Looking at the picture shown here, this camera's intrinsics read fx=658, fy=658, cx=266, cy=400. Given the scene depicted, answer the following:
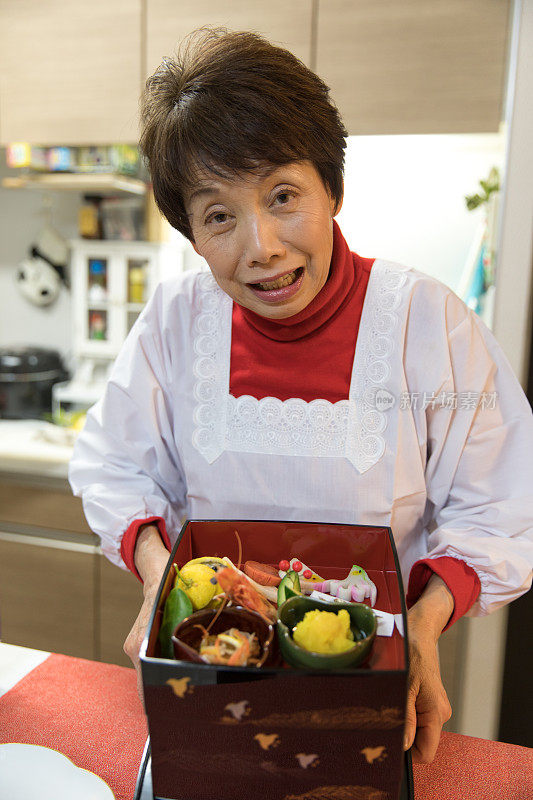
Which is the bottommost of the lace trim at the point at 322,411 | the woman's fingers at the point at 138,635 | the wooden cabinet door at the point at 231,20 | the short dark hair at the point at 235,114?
the woman's fingers at the point at 138,635

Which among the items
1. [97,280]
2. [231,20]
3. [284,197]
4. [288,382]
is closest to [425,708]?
[288,382]

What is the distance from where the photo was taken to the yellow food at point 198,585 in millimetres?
597

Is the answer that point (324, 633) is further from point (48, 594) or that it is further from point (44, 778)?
point (48, 594)

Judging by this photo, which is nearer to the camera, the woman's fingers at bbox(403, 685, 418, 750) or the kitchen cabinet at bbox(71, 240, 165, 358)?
the woman's fingers at bbox(403, 685, 418, 750)

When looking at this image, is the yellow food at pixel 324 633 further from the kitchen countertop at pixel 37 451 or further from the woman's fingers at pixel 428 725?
the kitchen countertop at pixel 37 451

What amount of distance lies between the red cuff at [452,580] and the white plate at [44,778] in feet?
1.36

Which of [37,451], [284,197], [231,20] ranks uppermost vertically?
[231,20]

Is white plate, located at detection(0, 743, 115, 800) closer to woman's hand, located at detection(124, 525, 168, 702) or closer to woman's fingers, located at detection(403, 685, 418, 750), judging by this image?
woman's hand, located at detection(124, 525, 168, 702)

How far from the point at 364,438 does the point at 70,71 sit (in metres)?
1.66

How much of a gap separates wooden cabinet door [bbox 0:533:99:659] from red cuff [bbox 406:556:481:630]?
1393mm

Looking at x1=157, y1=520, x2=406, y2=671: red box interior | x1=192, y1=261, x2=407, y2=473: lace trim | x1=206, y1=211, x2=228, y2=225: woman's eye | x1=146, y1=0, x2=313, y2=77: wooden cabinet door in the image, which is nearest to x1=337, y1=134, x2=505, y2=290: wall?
x1=146, y1=0, x2=313, y2=77: wooden cabinet door

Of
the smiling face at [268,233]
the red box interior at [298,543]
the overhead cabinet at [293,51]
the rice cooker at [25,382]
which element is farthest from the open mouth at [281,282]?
the rice cooker at [25,382]

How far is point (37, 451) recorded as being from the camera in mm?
2078

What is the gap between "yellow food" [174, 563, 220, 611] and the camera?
60 cm
